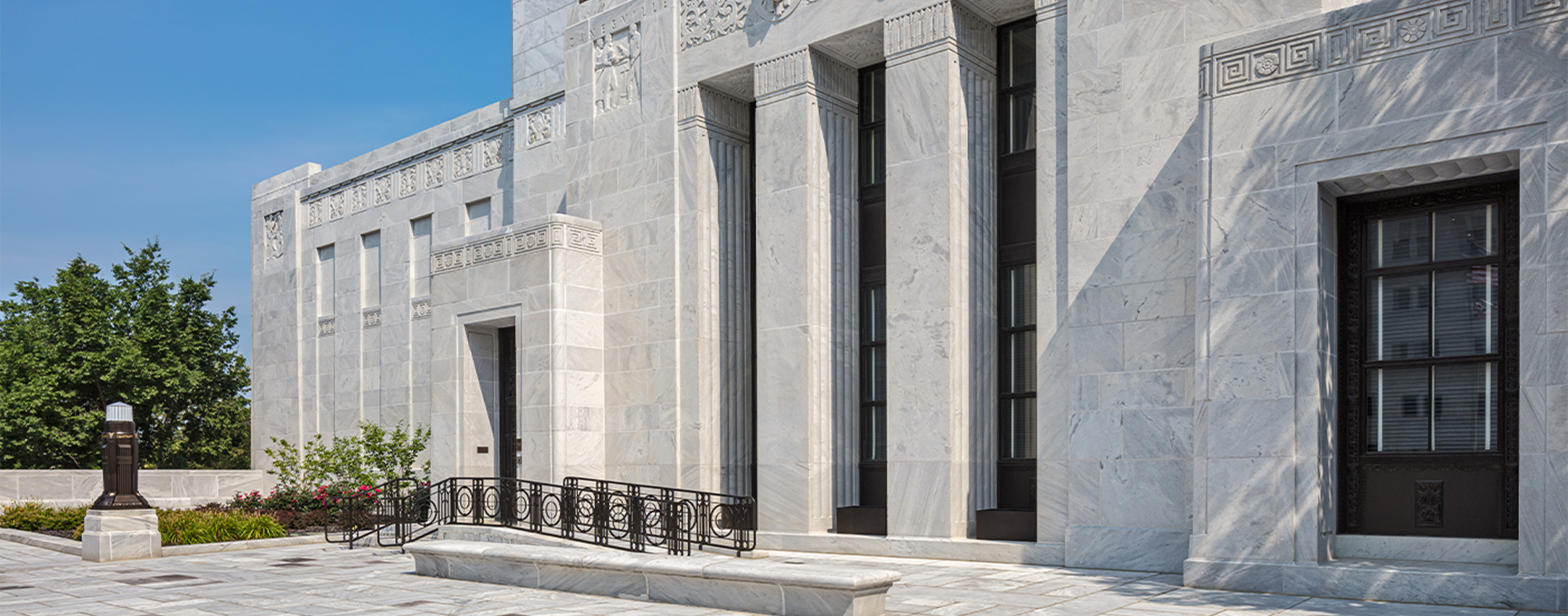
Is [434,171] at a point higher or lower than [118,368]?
higher

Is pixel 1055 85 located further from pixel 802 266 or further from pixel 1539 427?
pixel 1539 427

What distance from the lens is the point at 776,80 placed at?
18984mm

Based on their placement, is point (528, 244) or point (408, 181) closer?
point (528, 244)

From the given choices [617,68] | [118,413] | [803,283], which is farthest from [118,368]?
[803,283]

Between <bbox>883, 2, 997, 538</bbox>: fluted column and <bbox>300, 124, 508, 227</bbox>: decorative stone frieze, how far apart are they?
12.8 metres

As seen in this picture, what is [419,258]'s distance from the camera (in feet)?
97.3

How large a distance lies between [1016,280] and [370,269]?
20.4 m

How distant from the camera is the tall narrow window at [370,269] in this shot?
102ft

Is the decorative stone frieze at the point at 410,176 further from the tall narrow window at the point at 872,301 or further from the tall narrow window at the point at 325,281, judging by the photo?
the tall narrow window at the point at 872,301

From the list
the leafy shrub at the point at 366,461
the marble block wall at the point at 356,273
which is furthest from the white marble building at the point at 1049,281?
the leafy shrub at the point at 366,461

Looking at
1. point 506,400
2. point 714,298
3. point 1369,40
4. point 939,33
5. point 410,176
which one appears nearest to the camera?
point 1369,40

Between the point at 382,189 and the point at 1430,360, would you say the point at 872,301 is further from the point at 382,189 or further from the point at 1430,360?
the point at 382,189

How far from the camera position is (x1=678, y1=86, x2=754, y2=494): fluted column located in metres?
19.9

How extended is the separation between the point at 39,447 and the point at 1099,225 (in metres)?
33.8
